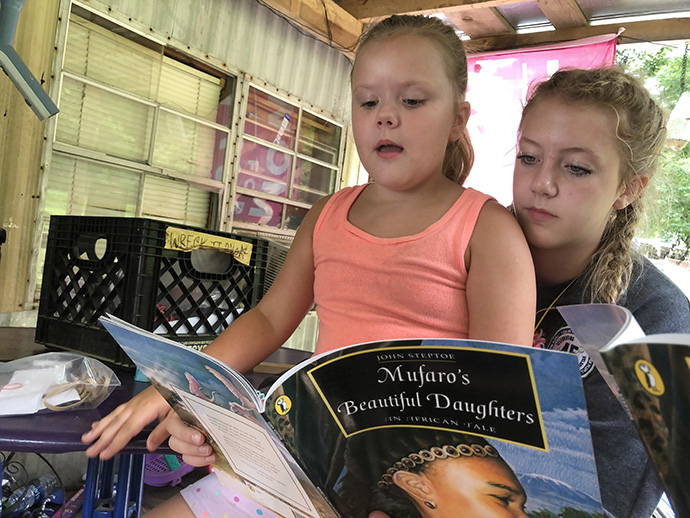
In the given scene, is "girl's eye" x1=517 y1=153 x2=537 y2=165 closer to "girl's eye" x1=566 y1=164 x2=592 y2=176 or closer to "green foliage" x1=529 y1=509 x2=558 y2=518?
"girl's eye" x1=566 y1=164 x2=592 y2=176

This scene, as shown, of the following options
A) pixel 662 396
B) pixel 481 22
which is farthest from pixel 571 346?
pixel 481 22

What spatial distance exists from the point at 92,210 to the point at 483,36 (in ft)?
9.70

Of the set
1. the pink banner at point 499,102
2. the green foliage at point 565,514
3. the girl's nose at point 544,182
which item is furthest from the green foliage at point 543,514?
the pink banner at point 499,102

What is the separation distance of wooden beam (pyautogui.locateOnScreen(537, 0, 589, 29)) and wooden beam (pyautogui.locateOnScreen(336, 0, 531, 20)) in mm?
204

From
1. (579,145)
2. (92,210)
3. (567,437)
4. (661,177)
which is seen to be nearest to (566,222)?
(579,145)

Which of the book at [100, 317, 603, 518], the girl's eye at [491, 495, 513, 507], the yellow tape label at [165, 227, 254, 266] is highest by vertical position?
the yellow tape label at [165, 227, 254, 266]

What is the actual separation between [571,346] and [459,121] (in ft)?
1.61

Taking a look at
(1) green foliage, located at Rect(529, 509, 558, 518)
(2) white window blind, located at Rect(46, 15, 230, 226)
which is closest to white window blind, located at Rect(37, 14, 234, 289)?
(2) white window blind, located at Rect(46, 15, 230, 226)

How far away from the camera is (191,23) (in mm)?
3197

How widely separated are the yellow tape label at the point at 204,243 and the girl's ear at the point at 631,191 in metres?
0.89

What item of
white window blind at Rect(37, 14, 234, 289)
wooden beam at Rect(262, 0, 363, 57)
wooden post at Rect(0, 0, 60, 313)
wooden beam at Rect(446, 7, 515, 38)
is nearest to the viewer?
wooden post at Rect(0, 0, 60, 313)

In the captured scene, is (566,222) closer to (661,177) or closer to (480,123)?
(661,177)

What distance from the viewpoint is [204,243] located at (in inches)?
52.3

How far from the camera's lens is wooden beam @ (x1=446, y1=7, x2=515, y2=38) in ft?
12.4
